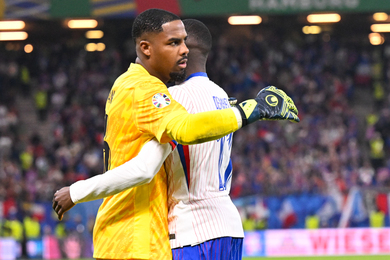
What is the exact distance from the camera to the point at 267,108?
2621mm

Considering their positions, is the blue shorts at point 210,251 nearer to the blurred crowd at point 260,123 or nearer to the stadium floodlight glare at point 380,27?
the blurred crowd at point 260,123

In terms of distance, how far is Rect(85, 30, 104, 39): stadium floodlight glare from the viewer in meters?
19.7

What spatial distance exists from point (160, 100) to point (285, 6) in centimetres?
1290

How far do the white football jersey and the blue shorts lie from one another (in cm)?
3

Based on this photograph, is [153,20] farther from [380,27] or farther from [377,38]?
[377,38]

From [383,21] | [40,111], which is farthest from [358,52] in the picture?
[40,111]

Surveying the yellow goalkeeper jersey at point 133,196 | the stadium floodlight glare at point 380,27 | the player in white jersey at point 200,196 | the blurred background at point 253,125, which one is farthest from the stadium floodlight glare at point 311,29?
the yellow goalkeeper jersey at point 133,196

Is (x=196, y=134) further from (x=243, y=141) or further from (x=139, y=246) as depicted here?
(x=243, y=141)

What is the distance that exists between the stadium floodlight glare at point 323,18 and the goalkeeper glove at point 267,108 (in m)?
16.0

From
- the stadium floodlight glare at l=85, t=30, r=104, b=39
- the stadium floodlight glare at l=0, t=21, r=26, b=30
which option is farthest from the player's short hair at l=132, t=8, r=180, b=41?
the stadium floodlight glare at l=85, t=30, r=104, b=39

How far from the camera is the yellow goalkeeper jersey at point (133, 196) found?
2682 millimetres

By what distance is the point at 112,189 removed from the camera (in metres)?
2.66

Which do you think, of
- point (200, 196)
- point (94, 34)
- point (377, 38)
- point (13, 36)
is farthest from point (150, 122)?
point (377, 38)

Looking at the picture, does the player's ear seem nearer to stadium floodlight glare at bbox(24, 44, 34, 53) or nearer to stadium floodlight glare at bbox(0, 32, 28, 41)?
stadium floodlight glare at bbox(0, 32, 28, 41)
